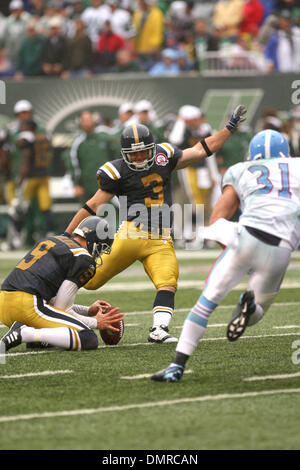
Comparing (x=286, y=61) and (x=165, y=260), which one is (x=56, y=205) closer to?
(x=286, y=61)

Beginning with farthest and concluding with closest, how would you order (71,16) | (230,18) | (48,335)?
1. (71,16)
2. (230,18)
3. (48,335)

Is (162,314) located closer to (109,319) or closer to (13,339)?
(109,319)

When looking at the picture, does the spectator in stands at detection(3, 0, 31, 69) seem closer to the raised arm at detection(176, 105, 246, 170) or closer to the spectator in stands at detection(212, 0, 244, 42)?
the spectator in stands at detection(212, 0, 244, 42)

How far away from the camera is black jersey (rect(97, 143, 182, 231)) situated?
22.6 feet

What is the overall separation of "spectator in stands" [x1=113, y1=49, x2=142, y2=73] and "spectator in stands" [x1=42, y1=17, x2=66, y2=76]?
0.97m

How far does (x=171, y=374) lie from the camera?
16.8 feet

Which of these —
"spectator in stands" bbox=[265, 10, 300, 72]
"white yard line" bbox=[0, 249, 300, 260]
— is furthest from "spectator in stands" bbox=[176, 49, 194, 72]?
"white yard line" bbox=[0, 249, 300, 260]

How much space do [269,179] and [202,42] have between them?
463 inches

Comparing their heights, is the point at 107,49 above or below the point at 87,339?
above

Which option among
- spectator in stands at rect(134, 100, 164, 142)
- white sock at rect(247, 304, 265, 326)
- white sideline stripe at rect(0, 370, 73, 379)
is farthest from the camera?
spectator in stands at rect(134, 100, 164, 142)

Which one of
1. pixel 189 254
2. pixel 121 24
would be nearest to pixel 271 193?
pixel 189 254
